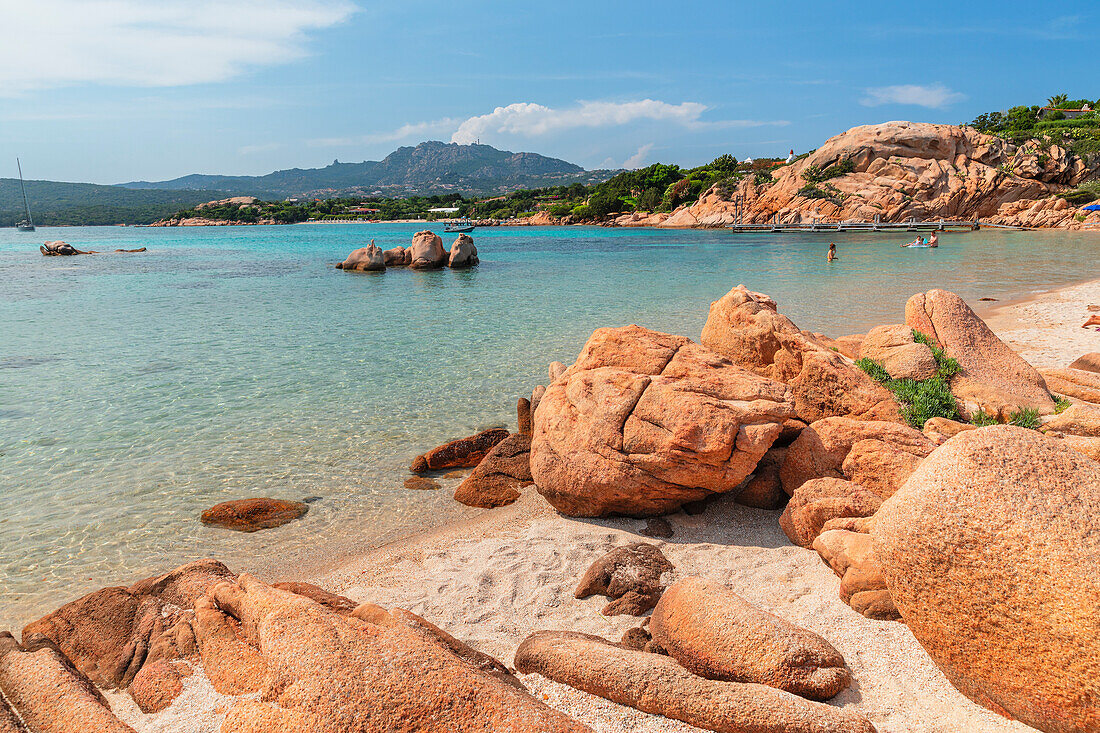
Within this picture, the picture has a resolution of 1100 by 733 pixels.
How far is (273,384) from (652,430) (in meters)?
9.41

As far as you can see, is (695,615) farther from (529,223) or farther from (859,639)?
(529,223)

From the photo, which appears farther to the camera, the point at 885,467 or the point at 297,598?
the point at 885,467

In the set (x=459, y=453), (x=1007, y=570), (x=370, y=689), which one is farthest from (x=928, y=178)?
(x=370, y=689)

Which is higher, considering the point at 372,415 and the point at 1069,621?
the point at 1069,621

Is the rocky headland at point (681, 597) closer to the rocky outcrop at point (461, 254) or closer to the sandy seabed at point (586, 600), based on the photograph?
the sandy seabed at point (586, 600)

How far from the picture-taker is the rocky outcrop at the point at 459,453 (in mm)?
8883

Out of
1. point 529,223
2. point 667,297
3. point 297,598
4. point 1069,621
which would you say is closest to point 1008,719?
point 1069,621

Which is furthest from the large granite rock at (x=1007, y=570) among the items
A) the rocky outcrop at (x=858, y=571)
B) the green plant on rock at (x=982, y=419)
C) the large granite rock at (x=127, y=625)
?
the large granite rock at (x=127, y=625)

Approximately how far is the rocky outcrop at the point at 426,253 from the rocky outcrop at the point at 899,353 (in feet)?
110

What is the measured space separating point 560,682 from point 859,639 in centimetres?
216

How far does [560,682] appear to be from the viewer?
12.6ft

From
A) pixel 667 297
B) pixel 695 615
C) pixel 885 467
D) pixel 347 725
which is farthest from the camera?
pixel 667 297

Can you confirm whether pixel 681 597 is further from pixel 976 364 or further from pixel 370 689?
pixel 976 364

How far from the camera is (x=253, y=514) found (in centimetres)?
754
